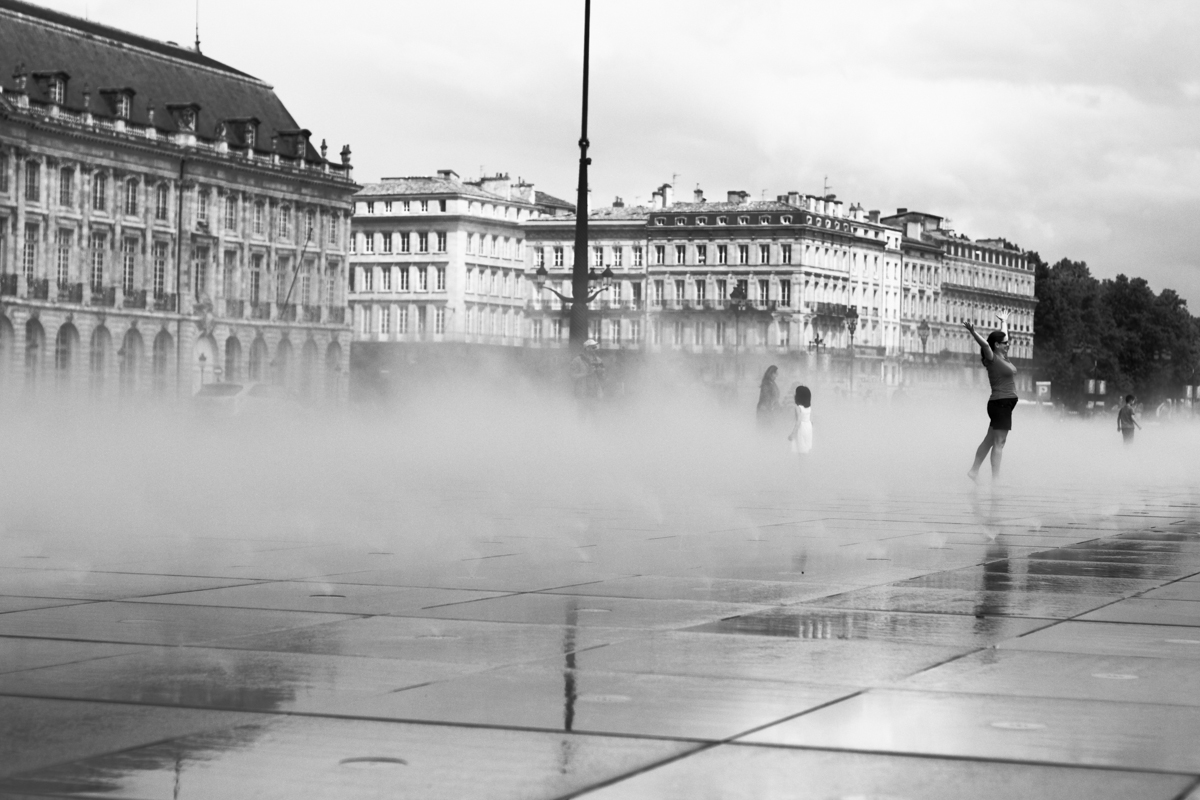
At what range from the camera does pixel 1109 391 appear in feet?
602

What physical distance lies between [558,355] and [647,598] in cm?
11882

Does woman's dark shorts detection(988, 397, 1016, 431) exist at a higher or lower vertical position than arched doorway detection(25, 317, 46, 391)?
lower

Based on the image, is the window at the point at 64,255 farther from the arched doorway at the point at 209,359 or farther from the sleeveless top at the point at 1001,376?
the sleeveless top at the point at 1001,376

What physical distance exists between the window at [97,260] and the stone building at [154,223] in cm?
9

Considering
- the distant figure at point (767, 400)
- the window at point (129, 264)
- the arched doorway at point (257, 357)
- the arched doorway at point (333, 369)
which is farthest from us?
the arched doorway at point (333, 369)

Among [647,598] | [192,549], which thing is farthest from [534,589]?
[192,549]

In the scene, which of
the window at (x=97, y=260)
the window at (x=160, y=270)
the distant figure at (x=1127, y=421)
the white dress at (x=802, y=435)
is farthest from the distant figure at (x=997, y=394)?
the window at (x=160, y=270)

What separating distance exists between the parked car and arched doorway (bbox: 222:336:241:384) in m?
44.7

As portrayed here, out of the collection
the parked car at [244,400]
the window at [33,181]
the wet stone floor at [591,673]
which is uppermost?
the window at [33,181]

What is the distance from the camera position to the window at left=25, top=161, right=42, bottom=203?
266 feet

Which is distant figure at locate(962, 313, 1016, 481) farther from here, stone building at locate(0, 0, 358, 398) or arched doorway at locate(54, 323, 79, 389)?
arched doorway at locate(54, 323, 79, 389)

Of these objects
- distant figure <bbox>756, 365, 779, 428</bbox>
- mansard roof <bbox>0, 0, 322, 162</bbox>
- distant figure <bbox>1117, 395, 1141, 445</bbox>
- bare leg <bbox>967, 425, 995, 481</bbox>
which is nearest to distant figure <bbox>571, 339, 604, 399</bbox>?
distant figure <bbox>756, 365, 779, 428</bbox>

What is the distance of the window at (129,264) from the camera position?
284 feet

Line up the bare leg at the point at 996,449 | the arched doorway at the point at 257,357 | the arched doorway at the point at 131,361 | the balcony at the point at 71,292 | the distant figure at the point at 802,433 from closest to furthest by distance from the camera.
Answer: the bare leg at the point at 996,449 < the distant figure at the point at 802,433 < the balcony at the point at 71,292 < the arched doorway at the point at 131,361 < the arched doorway at the point at 257,357
